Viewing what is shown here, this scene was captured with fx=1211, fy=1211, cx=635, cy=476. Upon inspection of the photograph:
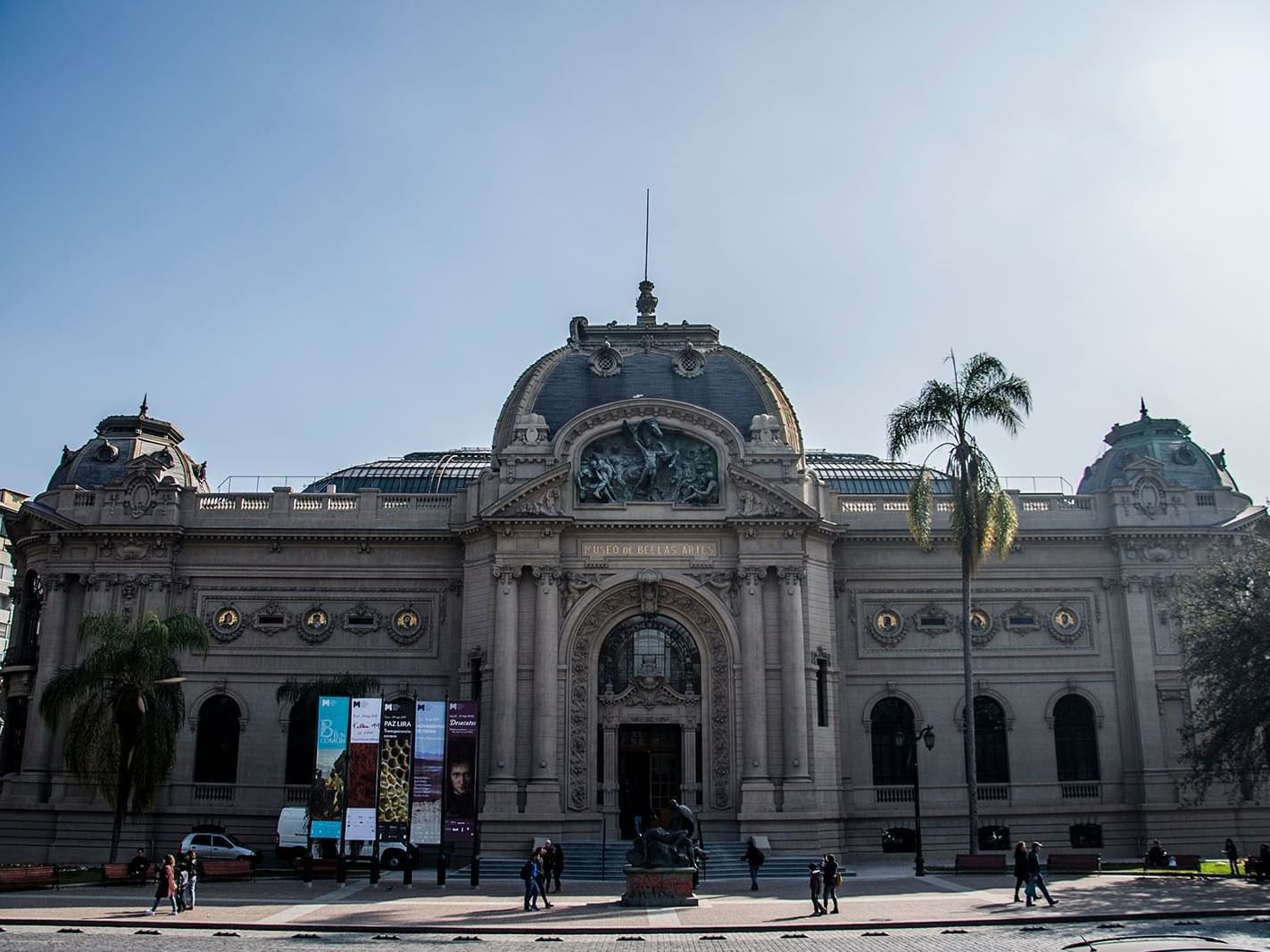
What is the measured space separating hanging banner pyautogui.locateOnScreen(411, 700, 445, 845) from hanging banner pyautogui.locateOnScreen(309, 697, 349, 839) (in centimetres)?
223

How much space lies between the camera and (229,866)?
131 feet

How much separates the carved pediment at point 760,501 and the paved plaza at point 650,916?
1535cm

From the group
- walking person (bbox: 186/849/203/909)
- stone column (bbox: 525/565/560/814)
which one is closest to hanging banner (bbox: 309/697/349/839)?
walking person (bbox: 186/849/203/909)

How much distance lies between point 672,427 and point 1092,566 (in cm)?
1915

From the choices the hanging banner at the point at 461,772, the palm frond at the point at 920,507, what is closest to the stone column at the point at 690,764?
the hanging banner at the point at 461,772

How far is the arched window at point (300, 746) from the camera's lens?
163ft

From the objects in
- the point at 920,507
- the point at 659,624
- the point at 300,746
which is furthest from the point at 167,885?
the point at 920,507

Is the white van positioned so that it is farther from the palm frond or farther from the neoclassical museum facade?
the palm frond

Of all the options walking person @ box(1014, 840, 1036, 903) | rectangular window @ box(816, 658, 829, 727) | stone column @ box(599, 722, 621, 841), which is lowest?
walking person @ box(1014, 840, 1036, 903)

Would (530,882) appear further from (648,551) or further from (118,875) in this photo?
(648,551)

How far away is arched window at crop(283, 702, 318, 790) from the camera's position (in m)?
49.6

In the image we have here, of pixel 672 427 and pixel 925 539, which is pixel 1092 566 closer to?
pixel 925 539

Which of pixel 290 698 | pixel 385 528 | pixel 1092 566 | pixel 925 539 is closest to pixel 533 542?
pixel 385 528

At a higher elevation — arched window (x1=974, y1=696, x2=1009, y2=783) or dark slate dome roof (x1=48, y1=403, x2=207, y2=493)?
dark slate dome roof (x1=48, y1=403, x2=207, y2=493)
